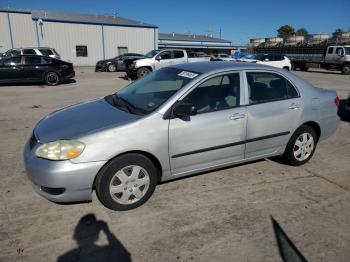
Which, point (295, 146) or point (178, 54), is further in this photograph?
point (178, 54)

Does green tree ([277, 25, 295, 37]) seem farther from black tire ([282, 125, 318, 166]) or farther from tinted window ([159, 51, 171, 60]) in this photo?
black tire ([282, 125, 318, 166])

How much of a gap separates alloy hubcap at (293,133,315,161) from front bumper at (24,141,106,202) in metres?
2.93

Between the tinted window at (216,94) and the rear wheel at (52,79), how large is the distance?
12393mm

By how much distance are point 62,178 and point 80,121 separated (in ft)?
2.53

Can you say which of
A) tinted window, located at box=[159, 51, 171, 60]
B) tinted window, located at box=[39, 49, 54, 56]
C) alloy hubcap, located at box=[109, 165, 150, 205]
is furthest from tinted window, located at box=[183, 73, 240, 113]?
tinted window, located at box=[39, 49, 54, 56]

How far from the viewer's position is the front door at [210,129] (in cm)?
362

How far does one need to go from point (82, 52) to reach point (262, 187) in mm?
35318

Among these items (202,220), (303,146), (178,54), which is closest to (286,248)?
(202,220)

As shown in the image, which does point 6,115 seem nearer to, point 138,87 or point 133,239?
point 138,87

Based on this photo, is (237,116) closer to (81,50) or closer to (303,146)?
(303,146)

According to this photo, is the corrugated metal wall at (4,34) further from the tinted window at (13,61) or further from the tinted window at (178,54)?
the tinted window at (178,54)

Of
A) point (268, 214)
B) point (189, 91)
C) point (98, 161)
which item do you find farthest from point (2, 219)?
point (268, 214)

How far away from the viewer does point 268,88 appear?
171 inches

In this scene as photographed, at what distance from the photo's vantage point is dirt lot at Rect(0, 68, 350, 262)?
2.84m
